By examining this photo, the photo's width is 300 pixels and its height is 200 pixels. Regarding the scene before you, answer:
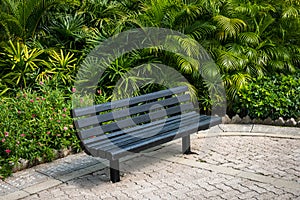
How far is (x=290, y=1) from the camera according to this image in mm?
7875

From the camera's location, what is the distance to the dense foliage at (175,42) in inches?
254

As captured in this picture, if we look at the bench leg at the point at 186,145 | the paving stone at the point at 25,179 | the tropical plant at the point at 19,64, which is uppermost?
the tropical plant at the point at 19,64

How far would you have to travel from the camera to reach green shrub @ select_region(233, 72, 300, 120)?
635 centimetres

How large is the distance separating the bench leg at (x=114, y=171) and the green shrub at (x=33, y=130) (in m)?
1.03

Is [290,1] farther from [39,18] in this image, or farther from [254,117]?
[39,18]

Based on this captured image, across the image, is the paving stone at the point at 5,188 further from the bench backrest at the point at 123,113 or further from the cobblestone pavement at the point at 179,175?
the bench backrest at the point at 123,113

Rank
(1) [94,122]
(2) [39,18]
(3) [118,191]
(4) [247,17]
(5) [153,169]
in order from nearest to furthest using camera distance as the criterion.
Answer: (3) [118,191] < (1) [94,122] < (5) [153,169] < (2) [39,18] < (4) [247,17]

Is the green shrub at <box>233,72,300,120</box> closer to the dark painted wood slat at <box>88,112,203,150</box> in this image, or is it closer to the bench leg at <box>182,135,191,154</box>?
the dark painted wood slat at <box>88,112,203,150</box>

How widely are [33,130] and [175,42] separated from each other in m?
2.92

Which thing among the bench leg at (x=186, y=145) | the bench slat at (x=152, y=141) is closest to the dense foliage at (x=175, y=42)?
the bench leg at (x=186, y=145)

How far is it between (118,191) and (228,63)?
344 cm

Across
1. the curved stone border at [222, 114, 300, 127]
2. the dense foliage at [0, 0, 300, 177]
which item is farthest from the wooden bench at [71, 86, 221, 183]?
the curved stone border at [222, 114, 300, 127]

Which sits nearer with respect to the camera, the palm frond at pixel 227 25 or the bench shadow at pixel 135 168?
the bench shadow at pixel 135 168

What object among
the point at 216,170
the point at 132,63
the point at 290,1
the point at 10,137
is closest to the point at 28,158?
the point at 10,137
